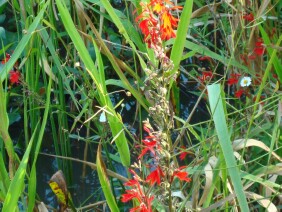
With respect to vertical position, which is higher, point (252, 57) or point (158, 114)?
point (158, 114)

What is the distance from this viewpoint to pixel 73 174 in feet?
7.06

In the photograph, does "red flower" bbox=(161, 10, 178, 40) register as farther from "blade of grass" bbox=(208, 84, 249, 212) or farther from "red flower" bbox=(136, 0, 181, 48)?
"blade of grass" bbox=(208, 84, 249, 212)

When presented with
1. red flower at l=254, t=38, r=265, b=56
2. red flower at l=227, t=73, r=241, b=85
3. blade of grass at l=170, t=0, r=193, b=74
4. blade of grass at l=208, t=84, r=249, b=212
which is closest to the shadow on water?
red flower at l=227, t=73, r=241, b=85

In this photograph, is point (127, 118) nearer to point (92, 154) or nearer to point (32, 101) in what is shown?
point (92, 154)

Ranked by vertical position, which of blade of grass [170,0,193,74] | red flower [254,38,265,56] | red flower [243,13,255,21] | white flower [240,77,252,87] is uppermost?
blade of grass [170,0,193,74]

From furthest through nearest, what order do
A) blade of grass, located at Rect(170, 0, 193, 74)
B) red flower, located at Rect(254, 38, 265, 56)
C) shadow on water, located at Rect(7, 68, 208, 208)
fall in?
shadow on water, located at Rect(7, 68, 208, 208) < red flower, located at Rect(254, 38, 265, 56) < blade of grass, located at Rect(170, 0, 193, 74)

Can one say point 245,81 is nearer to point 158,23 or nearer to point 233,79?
point 233,79

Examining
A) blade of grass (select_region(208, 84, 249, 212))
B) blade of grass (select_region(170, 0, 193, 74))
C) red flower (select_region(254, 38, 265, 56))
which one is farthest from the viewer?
red flower (select_region(254, 38, 265, 56))

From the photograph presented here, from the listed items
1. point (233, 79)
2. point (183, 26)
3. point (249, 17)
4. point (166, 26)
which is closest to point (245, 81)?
point (233, 79)

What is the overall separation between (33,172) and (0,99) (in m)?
0.17

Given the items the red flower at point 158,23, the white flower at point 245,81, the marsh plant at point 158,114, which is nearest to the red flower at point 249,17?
the marsh plant at point 158,114

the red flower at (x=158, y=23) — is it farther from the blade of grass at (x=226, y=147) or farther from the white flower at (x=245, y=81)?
the white flower at (x=245, y=81)

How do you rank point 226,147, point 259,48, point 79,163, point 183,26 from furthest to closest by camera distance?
1. point 79,163
2. point 259,48
3. point 183,26
4. point 226,147

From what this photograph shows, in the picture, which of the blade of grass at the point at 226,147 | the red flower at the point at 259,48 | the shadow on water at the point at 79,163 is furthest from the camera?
the shadow on water at the point at 79,163
